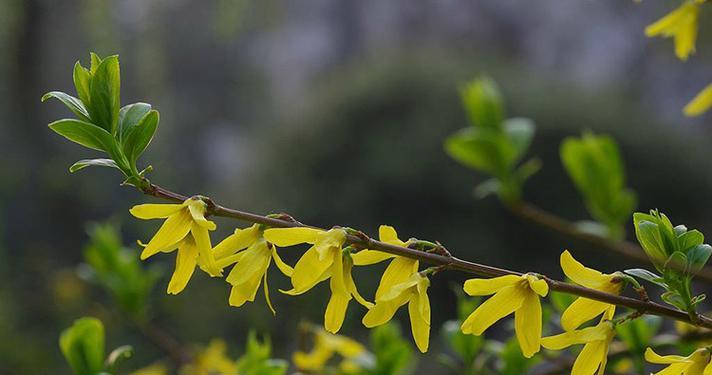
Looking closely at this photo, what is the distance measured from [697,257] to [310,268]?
0.54 feet

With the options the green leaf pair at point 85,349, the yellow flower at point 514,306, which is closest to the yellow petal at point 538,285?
the yellow flower at point 514,306

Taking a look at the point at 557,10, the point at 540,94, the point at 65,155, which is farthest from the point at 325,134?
the point at 557,10

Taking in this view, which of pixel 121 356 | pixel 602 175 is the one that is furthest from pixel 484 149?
pixel 121 356

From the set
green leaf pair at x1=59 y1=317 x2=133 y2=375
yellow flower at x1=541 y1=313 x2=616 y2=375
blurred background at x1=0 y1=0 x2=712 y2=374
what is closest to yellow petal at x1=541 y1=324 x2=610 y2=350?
yellow flower at x1=541 y1=313 x2=616 y2=375

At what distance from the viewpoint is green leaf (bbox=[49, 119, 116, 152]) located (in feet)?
1.15

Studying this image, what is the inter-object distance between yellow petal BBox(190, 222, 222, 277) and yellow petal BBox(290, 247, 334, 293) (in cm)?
3

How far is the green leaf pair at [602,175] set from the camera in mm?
795

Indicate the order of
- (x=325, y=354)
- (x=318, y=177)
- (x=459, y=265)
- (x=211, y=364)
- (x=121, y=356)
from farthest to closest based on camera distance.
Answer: (x=318, y=177) < (x=211, y=364) < (x=325, y=354) < (x=121, y=356) < (x=459, y=265)

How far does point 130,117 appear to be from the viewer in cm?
37

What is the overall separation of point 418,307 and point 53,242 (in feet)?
11.0

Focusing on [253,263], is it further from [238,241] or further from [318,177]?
[318,177]

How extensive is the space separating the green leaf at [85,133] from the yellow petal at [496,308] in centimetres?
18

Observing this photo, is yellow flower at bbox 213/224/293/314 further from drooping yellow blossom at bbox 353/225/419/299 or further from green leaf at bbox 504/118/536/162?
green leaf at bbox 504/118/536/162

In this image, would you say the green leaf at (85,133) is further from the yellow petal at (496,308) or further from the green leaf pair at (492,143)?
the green leaf pair at (492,143)
